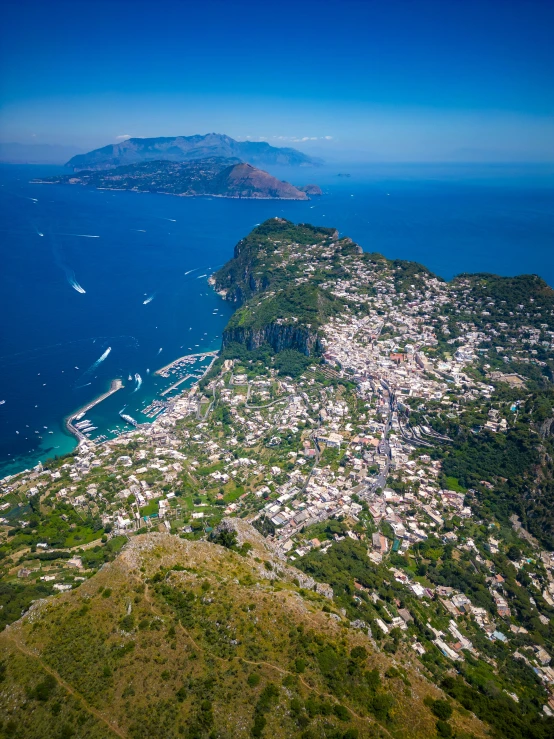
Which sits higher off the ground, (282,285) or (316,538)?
(282,285)

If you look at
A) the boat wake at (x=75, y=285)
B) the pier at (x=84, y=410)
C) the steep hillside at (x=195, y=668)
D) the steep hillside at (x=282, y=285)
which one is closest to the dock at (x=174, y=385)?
the pier at (x=84, y=410)

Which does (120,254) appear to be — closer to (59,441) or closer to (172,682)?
(59,441)

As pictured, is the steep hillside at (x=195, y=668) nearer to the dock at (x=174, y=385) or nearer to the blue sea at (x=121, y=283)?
the blue sea at (x=121, y=283)

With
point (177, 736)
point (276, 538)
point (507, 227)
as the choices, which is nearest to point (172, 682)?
point (177, 736)

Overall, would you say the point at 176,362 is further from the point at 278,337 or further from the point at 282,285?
the point at 282,285

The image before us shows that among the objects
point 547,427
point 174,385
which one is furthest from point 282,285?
point 547,427

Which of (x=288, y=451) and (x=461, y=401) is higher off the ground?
(x=461, y=401)
